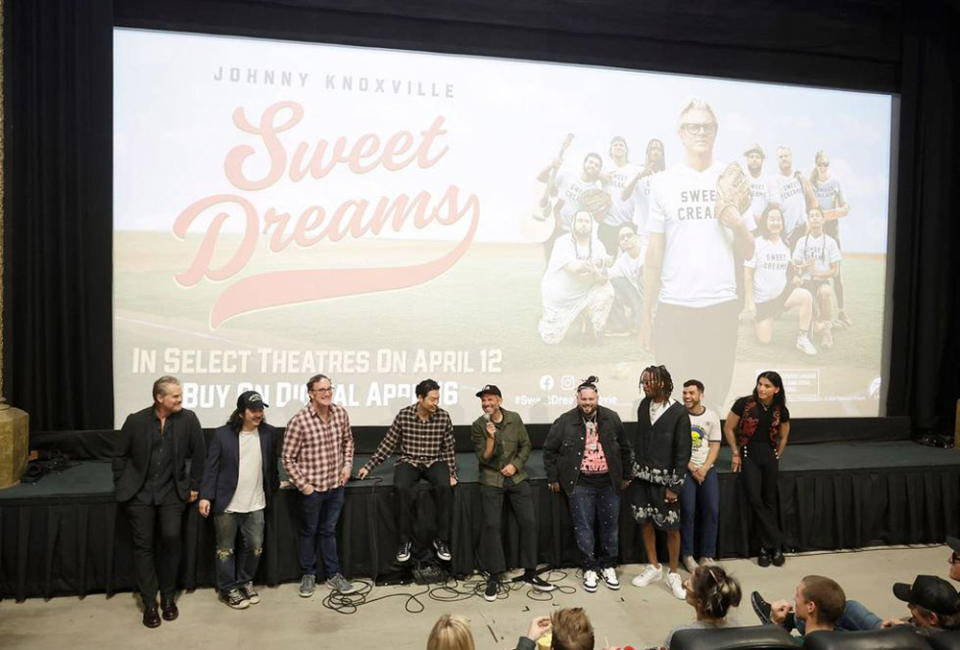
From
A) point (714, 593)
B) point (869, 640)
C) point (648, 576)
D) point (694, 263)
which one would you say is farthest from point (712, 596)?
point (694, 263)

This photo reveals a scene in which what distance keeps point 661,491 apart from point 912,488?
261cm

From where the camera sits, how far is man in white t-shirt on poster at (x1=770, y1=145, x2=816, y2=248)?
263 inches

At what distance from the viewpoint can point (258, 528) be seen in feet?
14.6

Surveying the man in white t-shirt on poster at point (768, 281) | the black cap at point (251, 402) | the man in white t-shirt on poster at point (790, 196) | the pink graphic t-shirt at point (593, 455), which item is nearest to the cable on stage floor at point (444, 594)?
the pink graphic t-shirt at point (593, 455)

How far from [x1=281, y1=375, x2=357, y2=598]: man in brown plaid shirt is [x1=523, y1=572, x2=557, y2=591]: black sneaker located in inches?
46.1

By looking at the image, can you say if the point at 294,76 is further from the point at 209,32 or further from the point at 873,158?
the point at 873,158

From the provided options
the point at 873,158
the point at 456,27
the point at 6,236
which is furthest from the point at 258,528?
the point at 873,158

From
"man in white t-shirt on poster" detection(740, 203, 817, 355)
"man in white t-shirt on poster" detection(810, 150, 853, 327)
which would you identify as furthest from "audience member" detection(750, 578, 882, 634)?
"man in white t-shirt on poster" detection(810, 150, 853, 327)

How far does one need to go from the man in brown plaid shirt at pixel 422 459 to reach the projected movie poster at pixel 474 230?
106cm

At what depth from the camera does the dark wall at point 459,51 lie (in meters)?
5.45

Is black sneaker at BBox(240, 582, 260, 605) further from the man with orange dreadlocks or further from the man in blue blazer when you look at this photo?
the man with orange dreadlocks

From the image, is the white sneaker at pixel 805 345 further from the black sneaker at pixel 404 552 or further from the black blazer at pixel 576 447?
the black sneaker at pixel 404 552

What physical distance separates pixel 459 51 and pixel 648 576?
4.46m

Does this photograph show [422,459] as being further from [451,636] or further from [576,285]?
[451,636]
